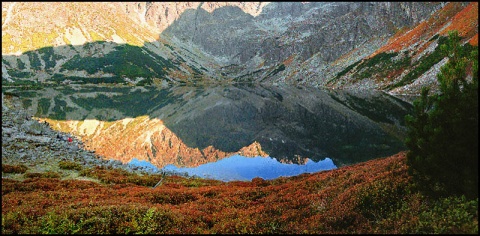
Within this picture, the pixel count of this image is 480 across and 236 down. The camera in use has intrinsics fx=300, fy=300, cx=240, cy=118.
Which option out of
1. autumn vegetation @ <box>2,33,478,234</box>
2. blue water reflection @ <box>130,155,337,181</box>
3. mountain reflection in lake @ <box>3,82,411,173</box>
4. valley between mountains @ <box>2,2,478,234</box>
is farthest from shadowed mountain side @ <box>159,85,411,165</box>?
autumn vegetation @ <box>2,33,478,234</box>

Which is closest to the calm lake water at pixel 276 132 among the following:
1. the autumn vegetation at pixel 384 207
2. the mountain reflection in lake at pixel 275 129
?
the mountain reflection in lake at pixel 275 129

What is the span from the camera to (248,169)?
44781 millimetres

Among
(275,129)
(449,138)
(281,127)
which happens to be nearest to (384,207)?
(449,138)

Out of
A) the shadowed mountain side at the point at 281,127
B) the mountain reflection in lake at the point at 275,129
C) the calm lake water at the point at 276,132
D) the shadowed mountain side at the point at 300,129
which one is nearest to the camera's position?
the calm lake water at the point at 276,132

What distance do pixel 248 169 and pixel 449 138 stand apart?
114 ft

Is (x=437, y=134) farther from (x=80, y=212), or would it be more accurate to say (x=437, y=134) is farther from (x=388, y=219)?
(x=80, y=212)

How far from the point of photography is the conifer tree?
35.4ft

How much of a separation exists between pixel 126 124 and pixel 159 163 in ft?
101

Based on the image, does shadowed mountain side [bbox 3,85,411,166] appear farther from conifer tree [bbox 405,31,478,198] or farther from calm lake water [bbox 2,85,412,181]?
conifer tree [bbox 405,31,478,198]

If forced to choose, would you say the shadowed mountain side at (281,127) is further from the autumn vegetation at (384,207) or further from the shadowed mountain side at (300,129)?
the autumn vegetation at (384,207)

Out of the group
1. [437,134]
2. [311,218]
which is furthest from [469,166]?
[311,218]

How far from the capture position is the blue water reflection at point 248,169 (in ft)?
137

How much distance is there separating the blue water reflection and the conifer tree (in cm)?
2883

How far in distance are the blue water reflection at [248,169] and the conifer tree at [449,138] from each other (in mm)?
28831
